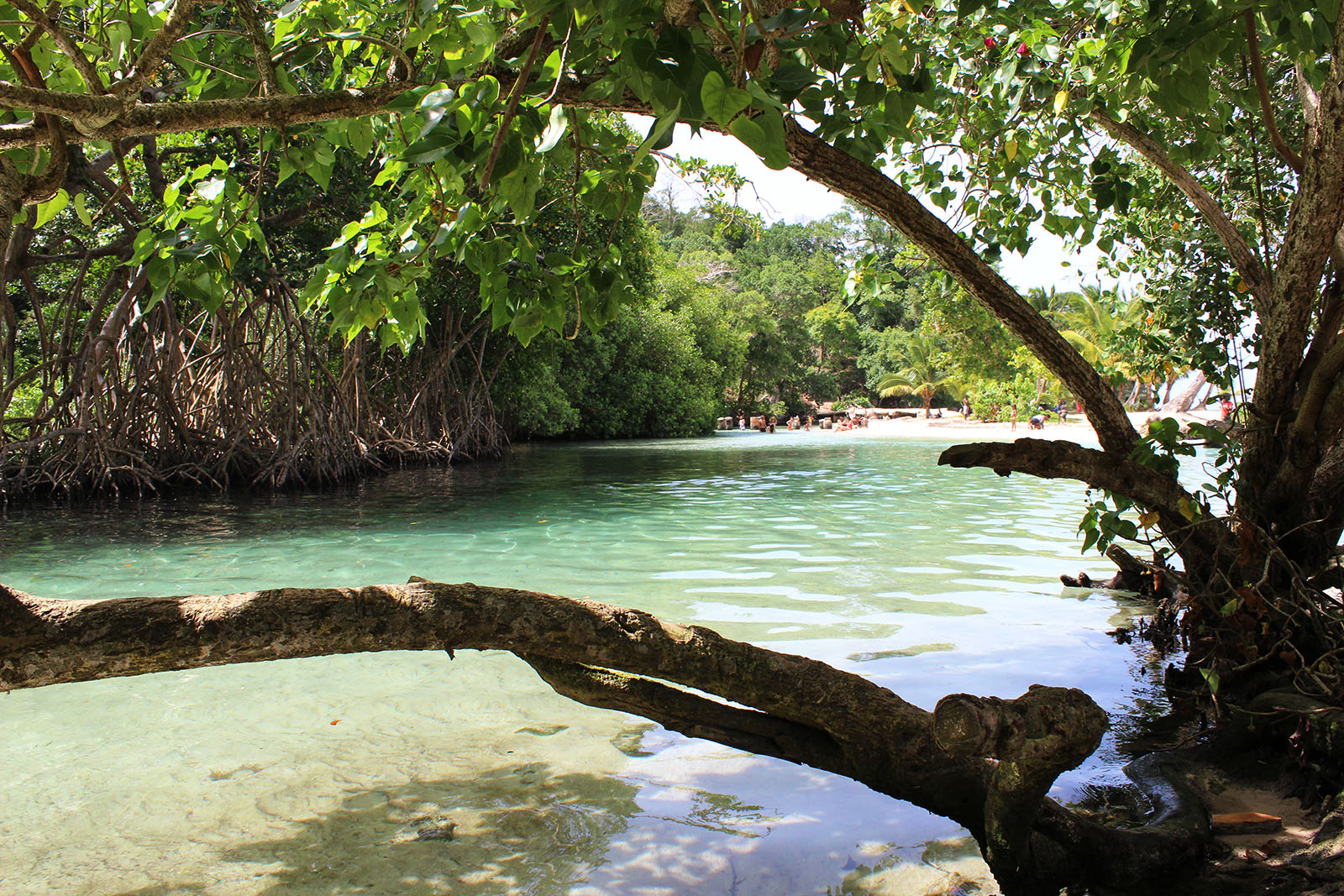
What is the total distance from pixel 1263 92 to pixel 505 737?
3.44 m

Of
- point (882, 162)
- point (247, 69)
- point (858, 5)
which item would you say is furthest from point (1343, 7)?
point (247, 69)

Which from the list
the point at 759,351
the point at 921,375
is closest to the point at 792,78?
the point at 759,351

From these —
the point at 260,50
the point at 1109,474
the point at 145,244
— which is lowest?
the point at 1109,474

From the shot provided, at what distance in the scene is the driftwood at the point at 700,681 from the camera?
179 centimetres

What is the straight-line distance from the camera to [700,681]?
7.18 feet

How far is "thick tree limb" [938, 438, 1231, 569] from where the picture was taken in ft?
8.70

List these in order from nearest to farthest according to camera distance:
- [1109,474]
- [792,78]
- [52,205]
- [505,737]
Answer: [792,78]
[52,205]
[1109,474]
[505,737]

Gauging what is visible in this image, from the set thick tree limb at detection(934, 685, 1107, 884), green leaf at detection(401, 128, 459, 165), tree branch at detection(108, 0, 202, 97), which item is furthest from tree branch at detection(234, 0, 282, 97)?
thick tree limb at detection(934, 685, 1107, 884)

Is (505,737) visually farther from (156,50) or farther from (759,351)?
(759,351)

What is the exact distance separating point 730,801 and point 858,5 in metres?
2.33

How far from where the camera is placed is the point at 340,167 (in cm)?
1039

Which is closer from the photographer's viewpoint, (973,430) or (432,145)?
(432,145)

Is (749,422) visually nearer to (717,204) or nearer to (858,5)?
(717,204)

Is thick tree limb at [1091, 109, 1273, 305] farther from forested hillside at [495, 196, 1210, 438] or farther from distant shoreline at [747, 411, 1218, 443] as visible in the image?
distant shoreline at [747, 411, 1218, 443]
